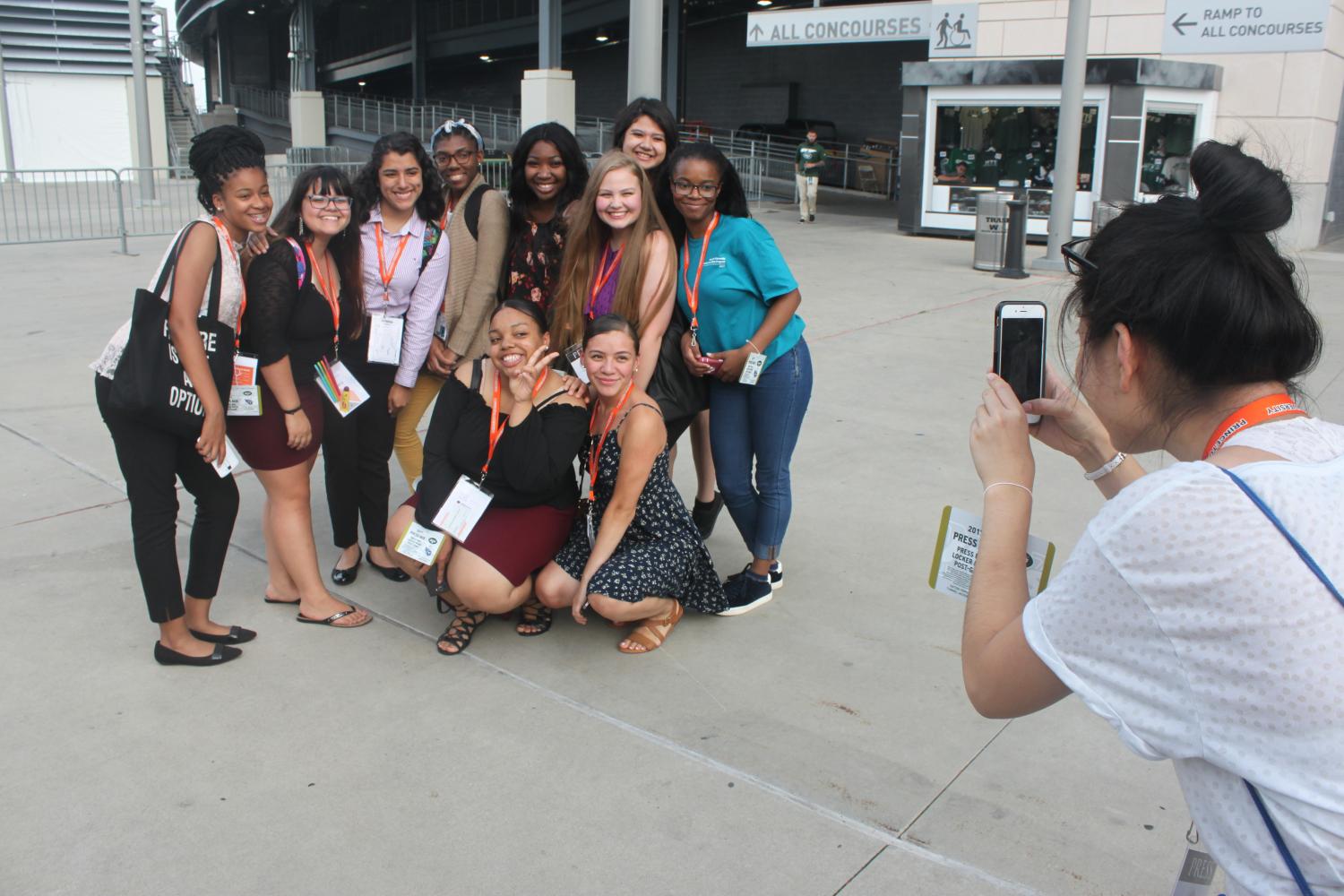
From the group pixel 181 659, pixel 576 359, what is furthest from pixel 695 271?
pixel 181 659

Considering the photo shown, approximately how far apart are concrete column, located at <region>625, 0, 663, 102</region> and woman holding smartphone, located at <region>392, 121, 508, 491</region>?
→ 4545 millimetres

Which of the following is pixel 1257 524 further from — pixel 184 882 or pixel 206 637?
pixel 206 637

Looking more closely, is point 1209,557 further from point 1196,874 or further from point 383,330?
point 383,330

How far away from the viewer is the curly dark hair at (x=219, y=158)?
3.51m

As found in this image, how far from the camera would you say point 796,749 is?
3.23 m

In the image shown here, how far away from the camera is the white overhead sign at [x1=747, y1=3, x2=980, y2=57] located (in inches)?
683

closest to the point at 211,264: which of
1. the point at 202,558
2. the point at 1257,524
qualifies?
the point at 202,558

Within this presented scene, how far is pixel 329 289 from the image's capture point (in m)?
4.07

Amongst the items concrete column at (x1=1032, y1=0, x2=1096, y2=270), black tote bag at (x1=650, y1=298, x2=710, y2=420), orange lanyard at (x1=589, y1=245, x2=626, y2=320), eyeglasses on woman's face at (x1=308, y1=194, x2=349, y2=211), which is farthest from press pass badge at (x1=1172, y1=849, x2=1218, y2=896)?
concrete column at (x1=1032, y1=0, x2=1096, y2=270)

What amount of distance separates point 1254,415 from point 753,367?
270 cm

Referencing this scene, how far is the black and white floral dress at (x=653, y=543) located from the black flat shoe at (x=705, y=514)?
841mm

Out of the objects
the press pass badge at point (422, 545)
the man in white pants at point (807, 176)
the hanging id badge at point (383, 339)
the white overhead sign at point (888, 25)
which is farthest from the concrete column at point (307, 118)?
the press pass badge at point (422, 545)

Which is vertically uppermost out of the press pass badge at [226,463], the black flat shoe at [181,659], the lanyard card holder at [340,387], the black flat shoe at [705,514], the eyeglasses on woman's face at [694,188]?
the eyeglasses on woman's face at [694,188]

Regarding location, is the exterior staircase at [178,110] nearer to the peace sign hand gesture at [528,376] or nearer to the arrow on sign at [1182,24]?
the arrow on sign at [1182,24]
